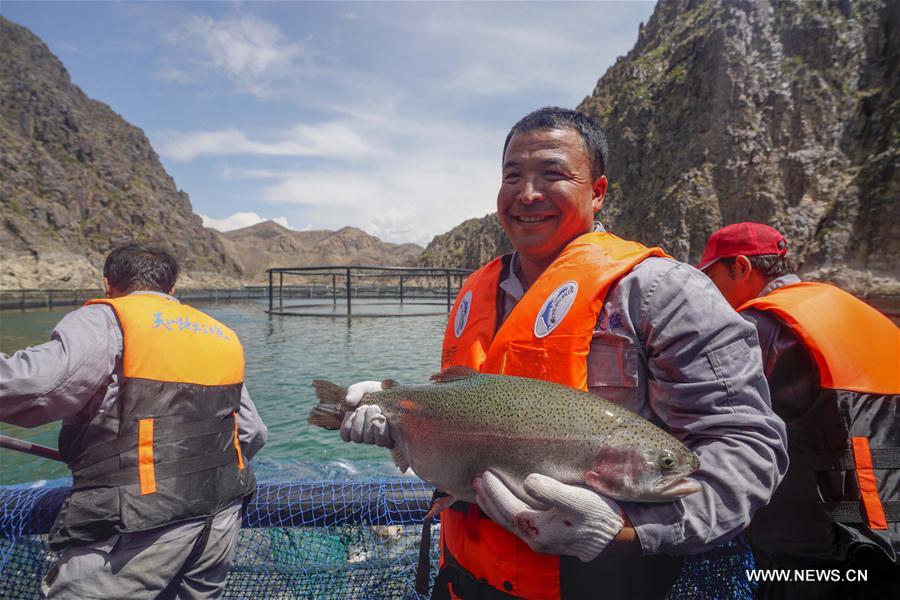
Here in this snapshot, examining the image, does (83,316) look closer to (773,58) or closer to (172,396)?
(172,396)

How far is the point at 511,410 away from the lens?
1889 mm

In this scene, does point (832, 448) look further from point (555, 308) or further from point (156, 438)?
point (156, 438)

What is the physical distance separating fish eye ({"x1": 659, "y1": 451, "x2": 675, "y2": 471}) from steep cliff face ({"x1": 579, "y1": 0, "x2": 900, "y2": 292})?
4446cm

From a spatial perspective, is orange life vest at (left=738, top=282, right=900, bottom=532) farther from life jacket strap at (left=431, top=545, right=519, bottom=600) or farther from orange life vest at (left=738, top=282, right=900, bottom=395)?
life jacket strap at (left=431, top=545, right=519, bottom=600)

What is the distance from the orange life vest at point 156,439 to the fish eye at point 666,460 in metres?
2.70

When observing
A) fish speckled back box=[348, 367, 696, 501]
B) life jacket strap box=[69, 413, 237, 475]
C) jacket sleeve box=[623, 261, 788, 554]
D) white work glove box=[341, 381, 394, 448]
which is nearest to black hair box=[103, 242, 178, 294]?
life jacket strap box=[69, 413, 237, 475]

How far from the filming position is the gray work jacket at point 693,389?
1.59m

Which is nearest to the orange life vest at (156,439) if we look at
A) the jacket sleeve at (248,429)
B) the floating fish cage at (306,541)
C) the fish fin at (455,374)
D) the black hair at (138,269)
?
the black hair at (138,269)

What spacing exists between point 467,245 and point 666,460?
154 m

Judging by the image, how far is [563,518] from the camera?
1.64 metres

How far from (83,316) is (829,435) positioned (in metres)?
4.13

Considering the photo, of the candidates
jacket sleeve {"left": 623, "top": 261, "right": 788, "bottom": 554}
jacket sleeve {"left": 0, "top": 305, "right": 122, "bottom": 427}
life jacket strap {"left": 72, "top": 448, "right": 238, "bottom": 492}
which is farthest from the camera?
life jacket strap {"left": 72, "top": 448, "right": 238, "bottom": 492}

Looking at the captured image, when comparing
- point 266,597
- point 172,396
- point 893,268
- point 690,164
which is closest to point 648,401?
point 172,396

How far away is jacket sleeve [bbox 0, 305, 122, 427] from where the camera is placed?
101 inches
